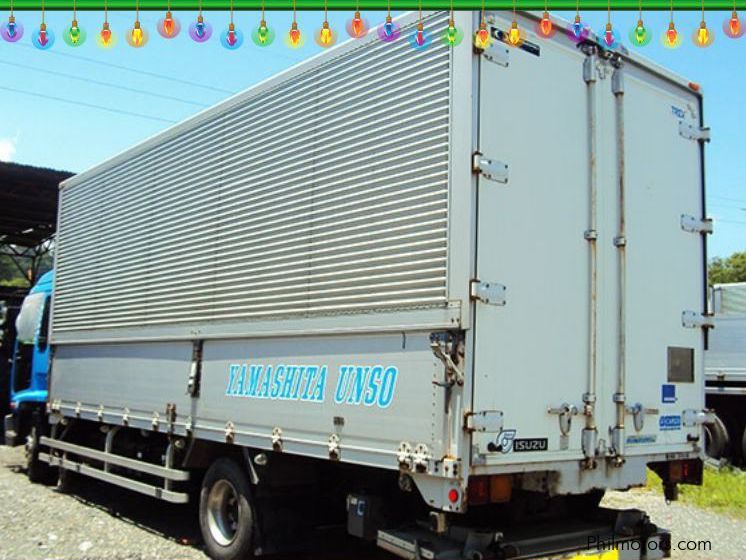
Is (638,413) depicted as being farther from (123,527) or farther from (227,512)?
(123,527)

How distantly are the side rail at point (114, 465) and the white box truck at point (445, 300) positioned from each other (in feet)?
0.28

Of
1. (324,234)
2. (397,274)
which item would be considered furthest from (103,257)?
(397,274)

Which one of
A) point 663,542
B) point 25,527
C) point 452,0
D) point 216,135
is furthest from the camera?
point 25,527

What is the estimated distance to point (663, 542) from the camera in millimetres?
5387

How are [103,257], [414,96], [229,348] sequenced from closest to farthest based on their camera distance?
[414,96]
[229,348]
[103,257]

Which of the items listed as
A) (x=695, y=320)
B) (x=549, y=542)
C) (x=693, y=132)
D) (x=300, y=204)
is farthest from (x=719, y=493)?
(x=300, y=204)

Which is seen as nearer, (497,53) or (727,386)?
(497,53)

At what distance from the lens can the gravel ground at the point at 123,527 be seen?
672 cm

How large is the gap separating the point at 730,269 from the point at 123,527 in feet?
127

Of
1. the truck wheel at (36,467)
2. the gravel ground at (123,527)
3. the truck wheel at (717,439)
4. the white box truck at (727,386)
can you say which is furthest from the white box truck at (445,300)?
the truck wheel at (717,439)

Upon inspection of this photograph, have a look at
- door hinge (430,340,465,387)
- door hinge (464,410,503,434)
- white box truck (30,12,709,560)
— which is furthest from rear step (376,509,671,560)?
door hinge (430,340,465,387)

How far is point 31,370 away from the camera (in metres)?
10.6

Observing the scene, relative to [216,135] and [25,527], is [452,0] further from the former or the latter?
[25,527]

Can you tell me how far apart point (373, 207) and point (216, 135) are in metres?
2.39
